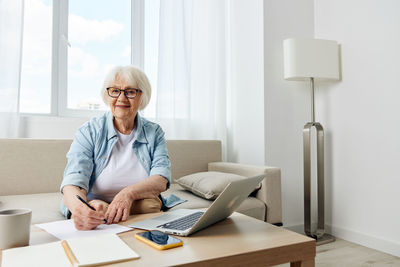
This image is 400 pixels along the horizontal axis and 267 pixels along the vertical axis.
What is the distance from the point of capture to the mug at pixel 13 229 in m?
0.74

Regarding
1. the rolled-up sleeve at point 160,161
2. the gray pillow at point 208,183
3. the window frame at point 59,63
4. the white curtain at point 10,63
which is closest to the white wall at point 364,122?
the gray pillow at point 208,183

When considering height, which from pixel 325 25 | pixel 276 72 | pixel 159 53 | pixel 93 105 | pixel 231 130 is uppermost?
pixel 325 25

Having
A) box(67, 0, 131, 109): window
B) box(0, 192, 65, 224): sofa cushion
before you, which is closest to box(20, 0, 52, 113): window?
box(67, 0, 131, 109): window

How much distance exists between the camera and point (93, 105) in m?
2.64

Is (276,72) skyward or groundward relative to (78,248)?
skyward

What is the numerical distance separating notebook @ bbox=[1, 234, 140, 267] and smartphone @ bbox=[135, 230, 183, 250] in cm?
5

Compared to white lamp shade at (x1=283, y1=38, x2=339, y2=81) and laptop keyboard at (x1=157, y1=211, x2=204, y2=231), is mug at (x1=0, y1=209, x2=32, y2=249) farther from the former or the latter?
white lamp shade at (x1=283, y1=38, x2=339, y2=81)

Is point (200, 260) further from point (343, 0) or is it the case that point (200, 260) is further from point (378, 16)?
point (343, 0)

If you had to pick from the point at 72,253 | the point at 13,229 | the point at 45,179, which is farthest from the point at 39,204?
the point at 72,253

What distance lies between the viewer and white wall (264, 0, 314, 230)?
2.54 meters

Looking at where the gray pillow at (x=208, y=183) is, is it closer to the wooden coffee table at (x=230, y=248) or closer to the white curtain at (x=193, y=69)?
the white curtain at (x=193, y=69)

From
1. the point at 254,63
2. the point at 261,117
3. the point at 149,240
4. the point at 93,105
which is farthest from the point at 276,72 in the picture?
the point at 149,240

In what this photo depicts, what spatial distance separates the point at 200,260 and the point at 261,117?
1957 mm

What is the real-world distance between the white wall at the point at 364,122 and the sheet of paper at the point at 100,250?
1.95 meters
